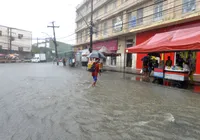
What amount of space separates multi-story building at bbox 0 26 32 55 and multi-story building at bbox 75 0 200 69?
2992 cm

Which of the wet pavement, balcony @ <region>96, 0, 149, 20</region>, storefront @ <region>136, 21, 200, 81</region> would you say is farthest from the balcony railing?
the wet pavement

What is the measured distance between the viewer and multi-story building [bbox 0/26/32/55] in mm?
51031

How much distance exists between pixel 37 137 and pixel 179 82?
849cm

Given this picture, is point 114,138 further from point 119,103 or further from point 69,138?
point 119,103

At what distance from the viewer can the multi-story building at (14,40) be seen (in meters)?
51.0

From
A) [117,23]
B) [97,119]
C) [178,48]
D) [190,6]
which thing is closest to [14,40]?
[117,23]

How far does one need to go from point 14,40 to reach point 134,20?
47.0m

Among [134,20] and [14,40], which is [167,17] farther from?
[14,40]

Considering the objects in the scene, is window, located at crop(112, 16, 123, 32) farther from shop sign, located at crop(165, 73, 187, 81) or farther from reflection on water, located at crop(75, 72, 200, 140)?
reflection on water, located at crop(75, 72, 200, 140)

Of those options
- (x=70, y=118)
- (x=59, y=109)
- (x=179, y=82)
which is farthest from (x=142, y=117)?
(x=179, y=82)

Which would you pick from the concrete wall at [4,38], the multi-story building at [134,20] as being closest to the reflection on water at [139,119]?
the multi-story building at [134,20]

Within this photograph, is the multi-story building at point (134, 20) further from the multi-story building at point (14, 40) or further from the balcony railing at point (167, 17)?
the multi-story building at point (14, 40)

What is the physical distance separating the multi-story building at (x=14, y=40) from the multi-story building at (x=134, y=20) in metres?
29.9

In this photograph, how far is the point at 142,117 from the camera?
455cm
